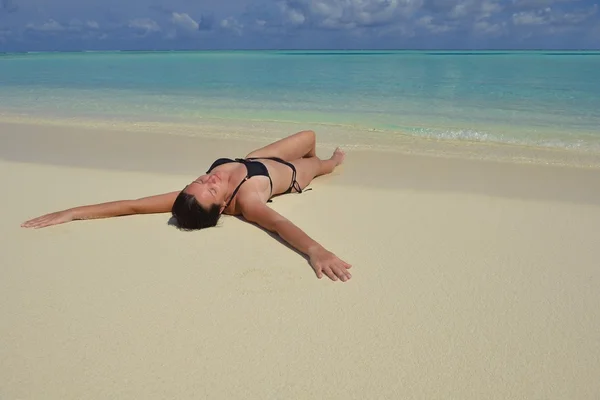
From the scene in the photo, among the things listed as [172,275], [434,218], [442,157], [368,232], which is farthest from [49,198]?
[442,157]

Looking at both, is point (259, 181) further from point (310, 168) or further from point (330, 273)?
point (330, 273)

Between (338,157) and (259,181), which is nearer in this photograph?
(259,181)

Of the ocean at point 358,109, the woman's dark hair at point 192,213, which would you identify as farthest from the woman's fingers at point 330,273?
the ocean at point 358,109

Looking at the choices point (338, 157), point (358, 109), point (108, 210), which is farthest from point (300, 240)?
point (358, 109)

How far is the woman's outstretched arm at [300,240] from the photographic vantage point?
2.91 metres

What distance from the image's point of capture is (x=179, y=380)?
2027mm

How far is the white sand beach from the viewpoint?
203cm

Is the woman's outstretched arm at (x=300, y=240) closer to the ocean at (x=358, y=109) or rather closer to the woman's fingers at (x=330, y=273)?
the woman's fingers at (x=330, y=273)

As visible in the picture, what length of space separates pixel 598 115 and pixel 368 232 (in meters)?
8.34

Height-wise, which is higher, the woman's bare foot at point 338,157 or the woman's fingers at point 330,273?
the woman's bare foot at point 338,157

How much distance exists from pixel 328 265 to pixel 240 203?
47.5 inches

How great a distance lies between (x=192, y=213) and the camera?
11.7ft

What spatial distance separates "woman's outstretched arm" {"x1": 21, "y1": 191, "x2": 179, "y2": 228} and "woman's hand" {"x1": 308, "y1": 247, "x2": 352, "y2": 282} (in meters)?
1.53

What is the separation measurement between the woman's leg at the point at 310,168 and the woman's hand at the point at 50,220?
200 cm
